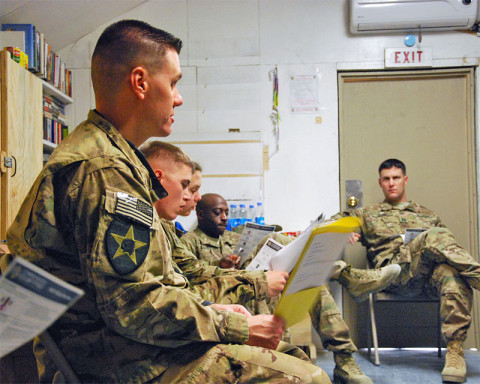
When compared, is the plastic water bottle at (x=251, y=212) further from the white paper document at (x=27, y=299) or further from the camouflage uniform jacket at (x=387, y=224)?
the white paper document at (x=27, y=299)

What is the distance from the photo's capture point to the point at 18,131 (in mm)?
2842

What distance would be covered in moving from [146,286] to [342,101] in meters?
3.55

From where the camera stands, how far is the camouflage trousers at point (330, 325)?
278 cm

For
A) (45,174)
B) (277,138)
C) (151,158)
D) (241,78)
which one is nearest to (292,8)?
(241,78)

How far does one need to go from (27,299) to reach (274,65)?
376cm

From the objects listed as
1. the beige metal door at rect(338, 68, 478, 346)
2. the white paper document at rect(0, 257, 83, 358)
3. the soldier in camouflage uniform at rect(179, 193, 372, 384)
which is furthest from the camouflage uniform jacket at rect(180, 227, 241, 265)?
the white paper document at rect(0, 257, 83, 358)

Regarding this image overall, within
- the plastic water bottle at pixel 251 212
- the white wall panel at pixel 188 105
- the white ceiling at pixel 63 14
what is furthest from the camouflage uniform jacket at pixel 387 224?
the white ceiling at pixel 63 14

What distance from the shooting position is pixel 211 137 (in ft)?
13.4

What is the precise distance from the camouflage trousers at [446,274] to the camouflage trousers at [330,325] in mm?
645

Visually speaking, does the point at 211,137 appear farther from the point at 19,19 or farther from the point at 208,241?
the point at 19,19

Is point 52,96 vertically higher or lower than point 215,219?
higher

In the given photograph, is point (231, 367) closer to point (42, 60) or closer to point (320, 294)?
point (320, 294)

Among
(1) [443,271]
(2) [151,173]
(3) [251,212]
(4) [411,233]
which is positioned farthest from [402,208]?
(2) [151,173]

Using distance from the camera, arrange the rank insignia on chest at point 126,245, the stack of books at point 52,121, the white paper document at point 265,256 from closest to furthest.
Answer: the rank insignia on chest at point 126,245 → the white paper document at point 265,256 → the stack of books at point 52,121
